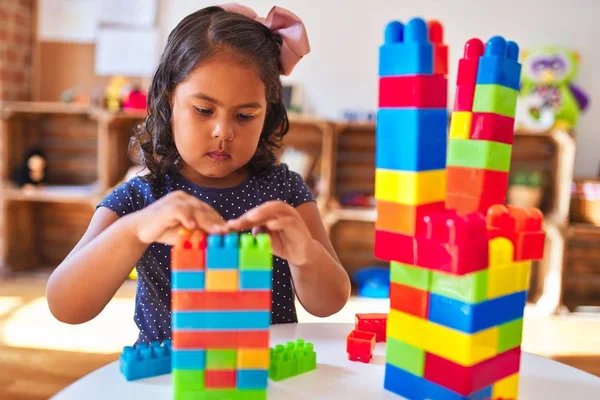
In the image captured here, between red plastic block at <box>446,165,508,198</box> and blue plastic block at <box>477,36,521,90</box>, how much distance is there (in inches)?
3.7

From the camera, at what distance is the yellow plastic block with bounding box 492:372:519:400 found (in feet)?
1.91

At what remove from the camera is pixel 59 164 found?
3352 mm

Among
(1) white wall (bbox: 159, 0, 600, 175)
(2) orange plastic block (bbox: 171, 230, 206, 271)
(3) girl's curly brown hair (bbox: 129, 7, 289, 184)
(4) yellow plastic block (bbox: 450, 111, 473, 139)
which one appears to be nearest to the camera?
(2) orange plastic block (bbox: 171, 230, 206, 271)

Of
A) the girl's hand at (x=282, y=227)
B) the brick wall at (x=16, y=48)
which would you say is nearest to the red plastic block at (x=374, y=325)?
the girl's hand at (x=282, y=227)

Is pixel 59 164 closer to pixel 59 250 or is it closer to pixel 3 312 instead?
pixel 59 250

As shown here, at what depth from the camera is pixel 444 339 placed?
557mm

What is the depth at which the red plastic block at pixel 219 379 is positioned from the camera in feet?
1.78

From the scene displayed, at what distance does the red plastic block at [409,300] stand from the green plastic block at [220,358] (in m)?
0.17

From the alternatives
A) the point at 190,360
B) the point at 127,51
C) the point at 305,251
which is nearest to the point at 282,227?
the point at 305,251

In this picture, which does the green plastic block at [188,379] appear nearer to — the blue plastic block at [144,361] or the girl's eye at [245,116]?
the blue plastic block at [144,361]

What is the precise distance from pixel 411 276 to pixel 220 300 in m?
0.19

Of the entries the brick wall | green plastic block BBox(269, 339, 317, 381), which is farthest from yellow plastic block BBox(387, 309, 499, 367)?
the brick wall

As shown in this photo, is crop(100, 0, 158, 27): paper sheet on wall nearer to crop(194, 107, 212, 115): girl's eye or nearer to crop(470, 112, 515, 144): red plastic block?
crop(194, 107, 212, 115): girl's eye

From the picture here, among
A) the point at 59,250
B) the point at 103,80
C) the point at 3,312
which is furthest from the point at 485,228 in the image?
the point at 59,250
